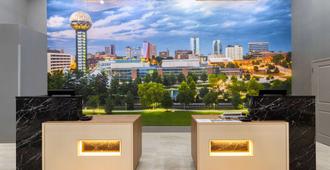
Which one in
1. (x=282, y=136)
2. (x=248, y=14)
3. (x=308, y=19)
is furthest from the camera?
(x=248, y=14)

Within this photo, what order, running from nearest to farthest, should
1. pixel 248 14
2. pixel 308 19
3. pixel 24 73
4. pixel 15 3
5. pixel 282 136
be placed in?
pixel 282 136 < pixel 24 73 < pixel 308 19 < pixel 15 3 < pixel 248 14

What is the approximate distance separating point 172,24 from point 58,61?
3938 mm

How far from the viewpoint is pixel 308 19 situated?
8719 millimetres

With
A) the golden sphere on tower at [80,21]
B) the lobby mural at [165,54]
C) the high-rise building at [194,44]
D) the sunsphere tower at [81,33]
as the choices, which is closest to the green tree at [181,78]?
the lobby mural at [165,54]

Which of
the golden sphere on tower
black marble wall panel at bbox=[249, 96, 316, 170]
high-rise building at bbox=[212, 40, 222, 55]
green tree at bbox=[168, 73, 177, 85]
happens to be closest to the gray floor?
black marble wall panel at bbox=[249, 96, 316, 170]

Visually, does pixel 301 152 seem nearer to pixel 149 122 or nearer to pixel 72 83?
pixel 149 122

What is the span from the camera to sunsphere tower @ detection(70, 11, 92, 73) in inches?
415

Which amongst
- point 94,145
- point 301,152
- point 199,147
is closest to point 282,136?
point 301,152

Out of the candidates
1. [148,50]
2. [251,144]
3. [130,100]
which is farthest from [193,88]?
[251,144]

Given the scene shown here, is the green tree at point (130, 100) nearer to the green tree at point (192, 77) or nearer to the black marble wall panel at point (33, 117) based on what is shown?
the green tree at point (192, 77)

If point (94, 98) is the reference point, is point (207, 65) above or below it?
above

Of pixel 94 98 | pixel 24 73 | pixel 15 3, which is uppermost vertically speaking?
pixel 15 3

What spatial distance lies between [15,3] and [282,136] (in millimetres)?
8443

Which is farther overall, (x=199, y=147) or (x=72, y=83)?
(x=72, y=83)
